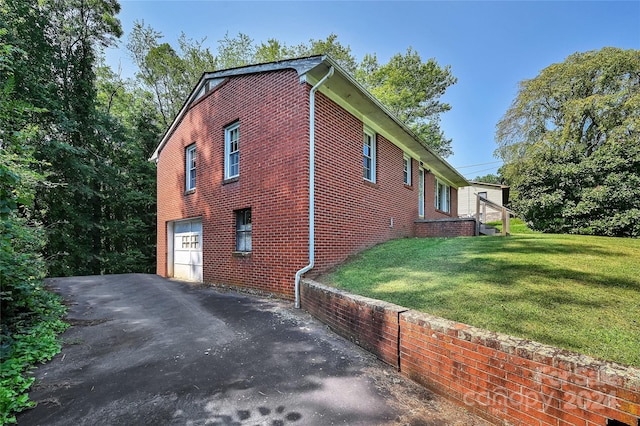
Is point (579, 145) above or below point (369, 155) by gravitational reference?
above

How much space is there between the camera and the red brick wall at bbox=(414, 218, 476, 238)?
436 inches

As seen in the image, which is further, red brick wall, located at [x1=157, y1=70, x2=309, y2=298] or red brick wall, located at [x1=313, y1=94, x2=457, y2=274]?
red brick wall, located at [x1=313, y1=94, x2=457, y2=274]

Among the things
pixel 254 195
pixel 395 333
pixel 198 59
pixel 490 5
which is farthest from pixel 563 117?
pixel 198 59

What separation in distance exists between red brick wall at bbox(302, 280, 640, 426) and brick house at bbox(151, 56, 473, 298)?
12.3 ft

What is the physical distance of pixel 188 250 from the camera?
10.9 metres

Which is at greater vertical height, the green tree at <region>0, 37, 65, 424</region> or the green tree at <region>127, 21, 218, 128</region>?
the green tree at <region>127, 21, 218, 128</region>

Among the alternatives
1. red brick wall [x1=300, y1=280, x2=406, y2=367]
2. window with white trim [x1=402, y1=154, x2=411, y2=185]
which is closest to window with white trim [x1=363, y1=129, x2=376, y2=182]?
window with white trim [x1=402, y1=154, x2=411, y2=185]

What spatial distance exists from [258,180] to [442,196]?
13225 mm

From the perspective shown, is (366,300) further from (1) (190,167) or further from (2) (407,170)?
(1) (190,167)

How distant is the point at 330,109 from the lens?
7.55 metres

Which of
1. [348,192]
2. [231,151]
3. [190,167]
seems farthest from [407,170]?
[190,167]

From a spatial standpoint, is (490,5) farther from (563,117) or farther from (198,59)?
(198,59)

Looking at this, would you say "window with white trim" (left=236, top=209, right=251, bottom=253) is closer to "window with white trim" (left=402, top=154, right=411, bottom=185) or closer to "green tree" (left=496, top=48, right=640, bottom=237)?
"window with white trim" (left=402, top=154, right=411, bottom=185)

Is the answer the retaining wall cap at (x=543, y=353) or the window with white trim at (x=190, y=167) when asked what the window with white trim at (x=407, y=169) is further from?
the retaining wall cap at (x=543, y=353)
